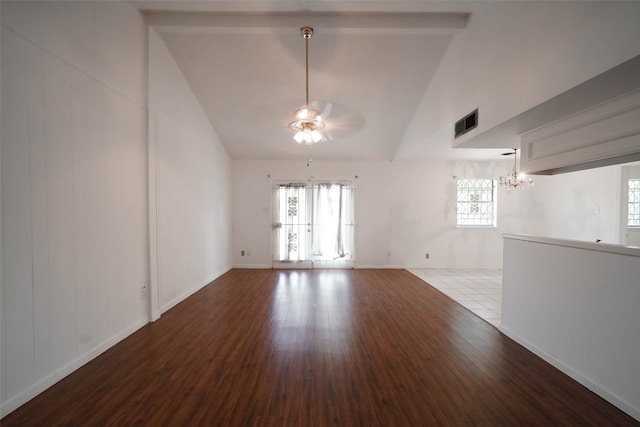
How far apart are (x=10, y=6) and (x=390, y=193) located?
5.91 metres

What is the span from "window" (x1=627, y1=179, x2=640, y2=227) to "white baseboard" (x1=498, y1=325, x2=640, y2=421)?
482cm

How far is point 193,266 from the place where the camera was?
417 centimetres

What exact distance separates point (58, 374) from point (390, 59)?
481 cm

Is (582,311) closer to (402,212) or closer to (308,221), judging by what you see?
(402,212)

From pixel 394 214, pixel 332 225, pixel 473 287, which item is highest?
pixel 394 214

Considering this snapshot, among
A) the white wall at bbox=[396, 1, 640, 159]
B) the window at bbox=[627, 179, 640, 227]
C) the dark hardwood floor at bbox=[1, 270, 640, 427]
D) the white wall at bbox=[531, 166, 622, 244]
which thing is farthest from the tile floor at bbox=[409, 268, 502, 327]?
the window at bbox=[627, 179, 640, 227]

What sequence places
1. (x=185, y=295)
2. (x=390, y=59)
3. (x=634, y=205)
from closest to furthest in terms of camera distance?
(x=390, y=59)
(x=185, y=295)
(x=634, y=205)

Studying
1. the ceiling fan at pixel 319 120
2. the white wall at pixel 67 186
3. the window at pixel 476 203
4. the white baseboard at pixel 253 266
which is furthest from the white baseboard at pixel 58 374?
the window at pixel 476 203

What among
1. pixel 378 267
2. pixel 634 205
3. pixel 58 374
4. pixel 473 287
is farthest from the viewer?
pixel 378 267

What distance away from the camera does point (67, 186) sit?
2021mm

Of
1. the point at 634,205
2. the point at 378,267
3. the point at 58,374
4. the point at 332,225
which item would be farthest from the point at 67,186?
the point at 634,205

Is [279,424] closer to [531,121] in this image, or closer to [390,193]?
[531,121]

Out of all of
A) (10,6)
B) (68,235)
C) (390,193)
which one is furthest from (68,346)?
(390,193)

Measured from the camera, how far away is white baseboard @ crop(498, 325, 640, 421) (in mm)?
1715
